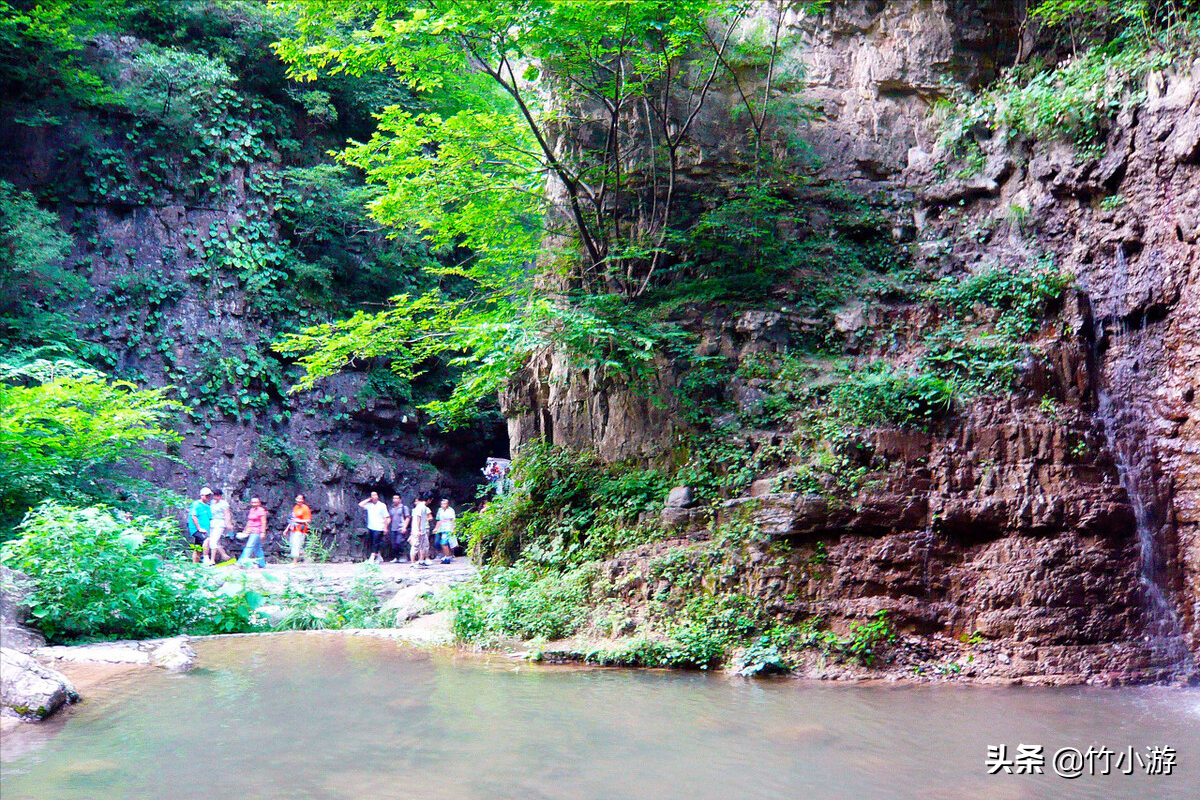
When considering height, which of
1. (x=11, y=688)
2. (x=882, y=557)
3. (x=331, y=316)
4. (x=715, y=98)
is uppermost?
(x=715, y=98)

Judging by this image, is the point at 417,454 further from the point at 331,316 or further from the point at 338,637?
the point at 338,637

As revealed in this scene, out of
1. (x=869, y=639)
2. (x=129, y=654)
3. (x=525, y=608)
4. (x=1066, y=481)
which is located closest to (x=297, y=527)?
(x=525, y=608)

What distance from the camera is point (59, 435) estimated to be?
37.1 feet

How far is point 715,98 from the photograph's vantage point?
1380 centimetres

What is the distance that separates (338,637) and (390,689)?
3.13 meters

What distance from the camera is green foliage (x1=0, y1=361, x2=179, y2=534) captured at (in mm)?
10336

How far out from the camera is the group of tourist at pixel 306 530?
15.3m

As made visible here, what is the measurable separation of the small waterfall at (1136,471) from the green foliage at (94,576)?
403 inches

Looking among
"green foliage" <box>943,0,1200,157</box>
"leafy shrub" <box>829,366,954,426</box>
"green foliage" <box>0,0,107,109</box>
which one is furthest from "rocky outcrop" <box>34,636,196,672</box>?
"green foliage" <box>0,0,107,109</box>

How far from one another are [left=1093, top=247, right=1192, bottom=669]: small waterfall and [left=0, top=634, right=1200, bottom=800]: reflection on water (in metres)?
0.75

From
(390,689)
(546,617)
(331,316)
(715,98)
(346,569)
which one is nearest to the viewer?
(390,689)

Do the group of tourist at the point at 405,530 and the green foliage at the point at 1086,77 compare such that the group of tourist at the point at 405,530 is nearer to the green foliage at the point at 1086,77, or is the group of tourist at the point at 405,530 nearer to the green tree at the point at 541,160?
the green tree at the point at 541,160

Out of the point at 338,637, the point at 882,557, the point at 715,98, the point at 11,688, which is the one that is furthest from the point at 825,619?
the point at 715,98

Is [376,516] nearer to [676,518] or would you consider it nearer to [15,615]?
[676,518]
